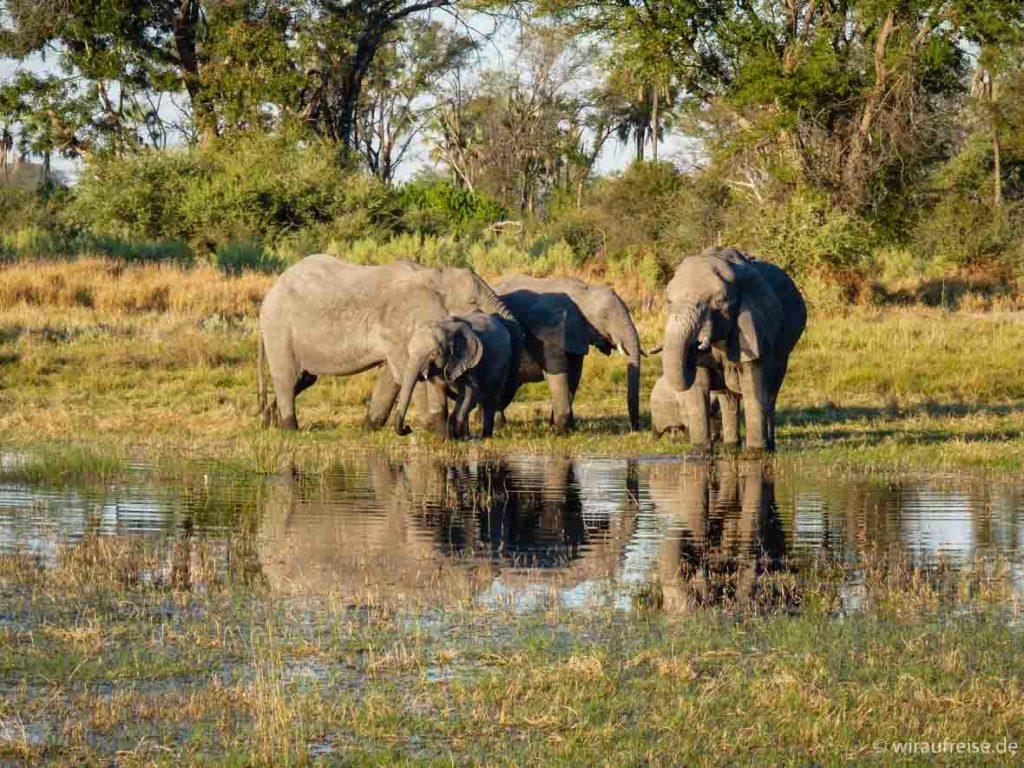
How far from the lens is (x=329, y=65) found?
49219mm

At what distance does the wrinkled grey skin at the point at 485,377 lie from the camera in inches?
664

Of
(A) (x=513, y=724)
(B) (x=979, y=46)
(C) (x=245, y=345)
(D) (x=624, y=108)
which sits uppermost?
(D) (x=624, y=108)

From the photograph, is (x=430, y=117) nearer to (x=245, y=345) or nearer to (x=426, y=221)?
(x=426, y=221)

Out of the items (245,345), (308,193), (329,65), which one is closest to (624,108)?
(329,65)

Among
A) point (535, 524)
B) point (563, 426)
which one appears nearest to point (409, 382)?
point (563, 426)

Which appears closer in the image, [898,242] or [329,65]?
[898,242]

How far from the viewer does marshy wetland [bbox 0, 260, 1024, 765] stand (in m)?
6.07

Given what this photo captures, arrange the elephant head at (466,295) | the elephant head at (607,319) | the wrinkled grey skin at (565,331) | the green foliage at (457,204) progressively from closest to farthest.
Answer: the elephant head at (466,295) < the wrinkled grey skin at (565,331) < the elephant head at (607,319) < the green foliage at (457,204)

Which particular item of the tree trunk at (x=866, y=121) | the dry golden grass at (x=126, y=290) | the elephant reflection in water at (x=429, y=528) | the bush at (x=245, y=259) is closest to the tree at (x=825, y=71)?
the tree trunk at (x=866, y=121)

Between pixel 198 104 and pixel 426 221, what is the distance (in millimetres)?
8126

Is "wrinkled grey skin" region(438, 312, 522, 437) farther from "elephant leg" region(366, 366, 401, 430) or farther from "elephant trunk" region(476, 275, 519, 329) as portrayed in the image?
"elephant leg" region(366, 366, 401, 430)

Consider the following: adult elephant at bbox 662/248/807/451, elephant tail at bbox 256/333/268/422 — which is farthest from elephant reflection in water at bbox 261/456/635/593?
elephant tail at bbox 256/333/268/422

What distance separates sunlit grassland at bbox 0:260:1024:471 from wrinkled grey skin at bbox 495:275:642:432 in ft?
1.71

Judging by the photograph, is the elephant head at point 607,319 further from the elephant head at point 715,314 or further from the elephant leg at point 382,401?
the elephant head at point 715,314
